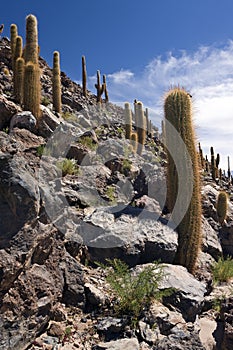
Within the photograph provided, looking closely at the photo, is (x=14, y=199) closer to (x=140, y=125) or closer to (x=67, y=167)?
(x=67, y=167)

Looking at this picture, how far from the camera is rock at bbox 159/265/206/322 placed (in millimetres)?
4582

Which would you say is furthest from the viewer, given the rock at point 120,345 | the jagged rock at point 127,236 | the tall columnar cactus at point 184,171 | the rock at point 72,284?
the tall columnar cactus at point 184,171

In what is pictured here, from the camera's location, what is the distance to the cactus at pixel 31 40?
11.4m

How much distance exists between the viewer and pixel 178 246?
20.1ft

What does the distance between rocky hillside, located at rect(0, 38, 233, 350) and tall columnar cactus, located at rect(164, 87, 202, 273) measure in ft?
1.38

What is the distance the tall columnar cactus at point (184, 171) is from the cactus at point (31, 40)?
6260 mm

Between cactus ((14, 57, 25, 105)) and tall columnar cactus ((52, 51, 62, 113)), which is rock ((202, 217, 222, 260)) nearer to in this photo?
cactus ((14, 57, 25, 105))

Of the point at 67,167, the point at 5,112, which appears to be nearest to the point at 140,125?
the point at 5,112

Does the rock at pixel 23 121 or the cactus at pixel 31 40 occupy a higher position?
the cactus at pixel 31 40

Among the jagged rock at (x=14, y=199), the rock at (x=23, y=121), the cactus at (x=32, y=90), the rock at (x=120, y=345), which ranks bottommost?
the rock at (x=120, y=345)

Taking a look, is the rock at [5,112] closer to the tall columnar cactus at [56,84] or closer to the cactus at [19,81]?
the cactus at [19,81]

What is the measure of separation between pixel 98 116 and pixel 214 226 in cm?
1069

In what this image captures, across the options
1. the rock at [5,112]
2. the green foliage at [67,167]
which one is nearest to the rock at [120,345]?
the green foliage at [67,167]

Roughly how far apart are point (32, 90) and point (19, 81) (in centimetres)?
94
